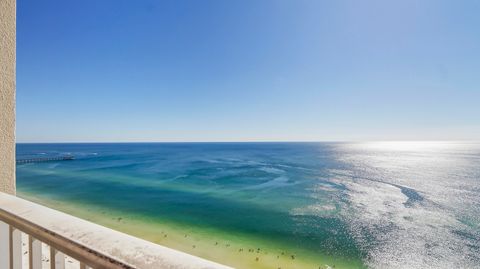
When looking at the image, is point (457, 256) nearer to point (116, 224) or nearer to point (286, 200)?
point (286, 200)

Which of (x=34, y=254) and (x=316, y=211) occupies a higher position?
(x=34, y=254)

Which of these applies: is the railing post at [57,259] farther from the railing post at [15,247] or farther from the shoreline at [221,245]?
the shoreline at [221,245]

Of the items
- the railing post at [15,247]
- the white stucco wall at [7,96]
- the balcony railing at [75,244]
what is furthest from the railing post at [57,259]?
the white stucco wall at [7,96]

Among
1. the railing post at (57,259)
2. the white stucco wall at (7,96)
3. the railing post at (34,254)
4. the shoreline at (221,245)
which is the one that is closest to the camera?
the railing post at (57,259)

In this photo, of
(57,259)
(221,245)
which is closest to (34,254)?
(57,259)

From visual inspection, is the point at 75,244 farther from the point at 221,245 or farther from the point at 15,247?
the point at 221,245
